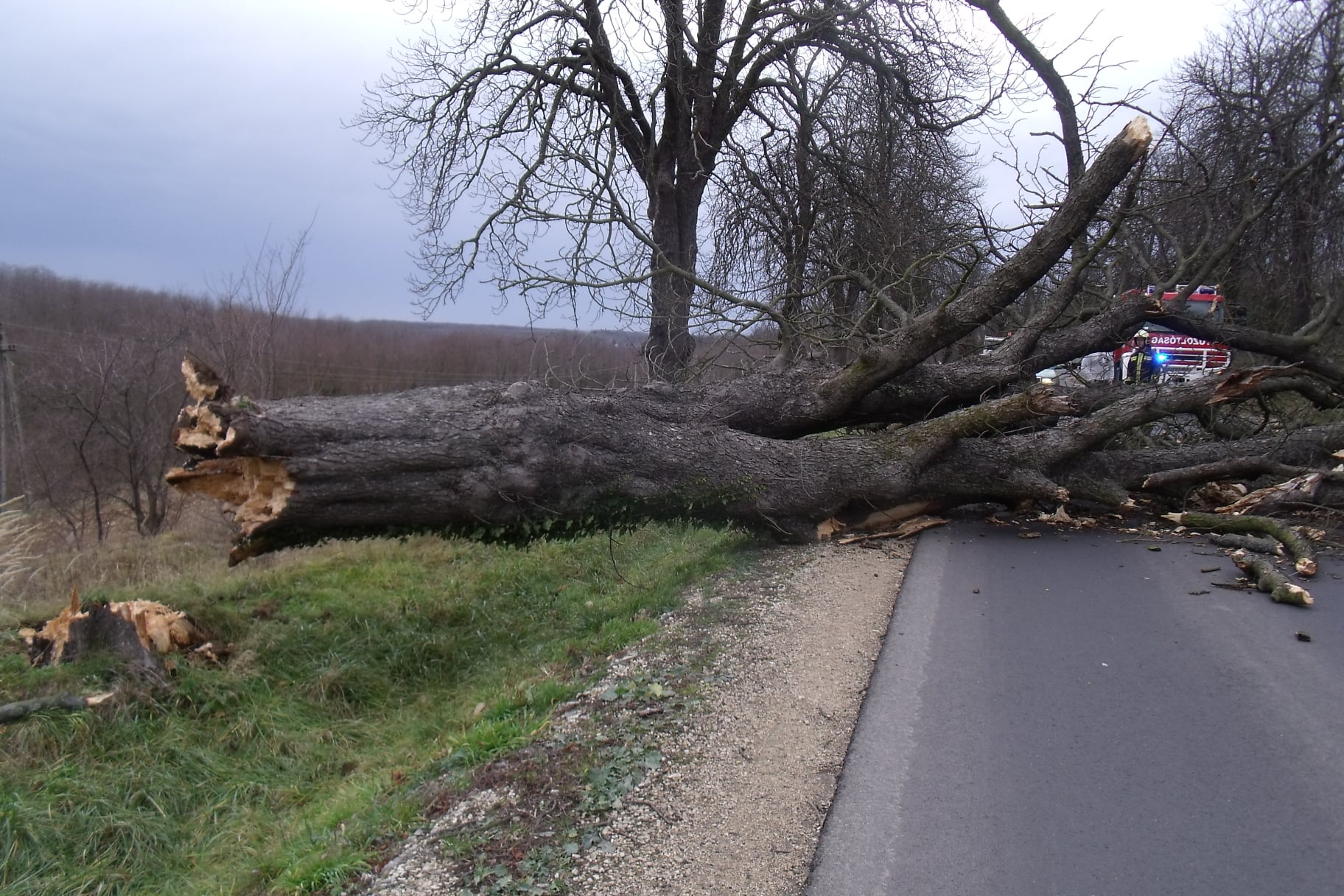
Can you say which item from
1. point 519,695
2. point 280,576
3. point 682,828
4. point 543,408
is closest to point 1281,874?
point 682,828

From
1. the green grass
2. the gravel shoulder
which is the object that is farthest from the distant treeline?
the gravel shoulder

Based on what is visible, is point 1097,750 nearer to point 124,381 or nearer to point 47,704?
point 47,704

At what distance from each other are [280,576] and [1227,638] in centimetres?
688

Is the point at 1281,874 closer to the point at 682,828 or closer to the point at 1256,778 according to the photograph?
the point at 1256,778

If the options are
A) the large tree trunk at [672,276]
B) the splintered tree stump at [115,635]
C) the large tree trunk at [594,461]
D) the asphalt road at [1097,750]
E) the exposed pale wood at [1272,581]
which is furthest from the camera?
the large tree trunk at [672,276]

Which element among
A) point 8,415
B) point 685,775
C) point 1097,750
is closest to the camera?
point 685,775

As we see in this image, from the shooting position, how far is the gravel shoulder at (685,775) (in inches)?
100.0

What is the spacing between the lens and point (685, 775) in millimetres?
3037

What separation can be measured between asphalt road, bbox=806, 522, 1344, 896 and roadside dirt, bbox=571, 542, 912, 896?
0.11 metres

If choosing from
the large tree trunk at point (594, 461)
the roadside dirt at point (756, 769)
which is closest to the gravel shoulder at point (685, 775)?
the roadside dirt at point (756, 769)

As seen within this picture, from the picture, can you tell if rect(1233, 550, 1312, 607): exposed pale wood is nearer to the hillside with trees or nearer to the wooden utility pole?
the hillside with trees

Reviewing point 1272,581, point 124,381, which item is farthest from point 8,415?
point 1272,581

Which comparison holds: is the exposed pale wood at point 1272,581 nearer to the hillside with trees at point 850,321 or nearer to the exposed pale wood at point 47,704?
the hillside with trees at point 850,321

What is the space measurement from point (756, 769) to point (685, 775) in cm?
26
